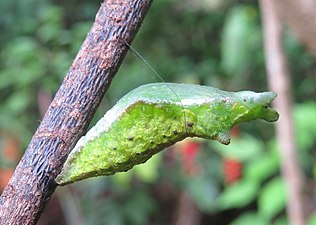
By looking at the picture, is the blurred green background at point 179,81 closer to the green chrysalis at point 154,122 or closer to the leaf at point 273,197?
the leaf at point 273,197

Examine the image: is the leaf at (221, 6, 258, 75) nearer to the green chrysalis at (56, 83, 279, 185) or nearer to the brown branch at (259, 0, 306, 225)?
the brown branch at (259, 0, 306, 225)

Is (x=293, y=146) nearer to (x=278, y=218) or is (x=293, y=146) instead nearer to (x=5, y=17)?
(x=278, y=218)

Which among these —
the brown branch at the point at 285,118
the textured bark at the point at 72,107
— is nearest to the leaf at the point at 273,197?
the brown branch at the point at 285,118

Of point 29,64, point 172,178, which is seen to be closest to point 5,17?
point 29,64

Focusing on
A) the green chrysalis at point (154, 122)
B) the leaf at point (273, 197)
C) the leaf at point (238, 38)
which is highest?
the leaf at point (238, 38)

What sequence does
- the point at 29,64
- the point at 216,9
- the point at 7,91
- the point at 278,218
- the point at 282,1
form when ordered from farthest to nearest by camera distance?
the point at 216,9 → the point at 7,91 → the point at 29,64 → the point at 278,218 → the point at 282,1

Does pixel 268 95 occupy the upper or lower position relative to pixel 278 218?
upper

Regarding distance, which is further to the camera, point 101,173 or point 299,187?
point 299,187
